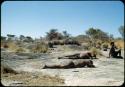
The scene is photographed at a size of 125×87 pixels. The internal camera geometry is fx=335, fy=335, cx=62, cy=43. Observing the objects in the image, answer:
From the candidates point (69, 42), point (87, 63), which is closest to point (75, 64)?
point (87, 63)

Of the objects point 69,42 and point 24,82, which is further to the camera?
point 69,42

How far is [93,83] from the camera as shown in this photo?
9180 mm

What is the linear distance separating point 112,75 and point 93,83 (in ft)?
6.02

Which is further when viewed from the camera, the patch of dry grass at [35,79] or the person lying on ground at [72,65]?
the person lying on ground at [72,65]

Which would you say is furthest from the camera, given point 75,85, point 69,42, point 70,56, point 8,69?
point 69,42

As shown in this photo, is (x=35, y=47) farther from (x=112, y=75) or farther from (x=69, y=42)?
(x=112, y=75)

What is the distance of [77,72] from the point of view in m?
11.7

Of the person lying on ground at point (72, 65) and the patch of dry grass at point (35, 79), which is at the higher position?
the person lying on ground at point (72, 65)

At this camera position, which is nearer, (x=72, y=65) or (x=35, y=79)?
(x=35, y=79)

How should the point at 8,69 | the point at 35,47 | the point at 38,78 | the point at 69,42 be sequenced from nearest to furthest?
1. the point at 38,78
2. the point at 8,69
3. the point at 35,47
4. the point at 69,42

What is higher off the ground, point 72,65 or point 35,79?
point 72,65

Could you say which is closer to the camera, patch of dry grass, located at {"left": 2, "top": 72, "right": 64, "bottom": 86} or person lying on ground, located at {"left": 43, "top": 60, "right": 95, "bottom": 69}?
patch of dry grass, located at {"left": 2, "top": 72, "right": 64, "bottom": 86}

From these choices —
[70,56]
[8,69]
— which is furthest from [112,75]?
[70,56]

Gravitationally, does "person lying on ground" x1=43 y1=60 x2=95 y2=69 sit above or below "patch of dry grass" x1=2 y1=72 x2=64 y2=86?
above
